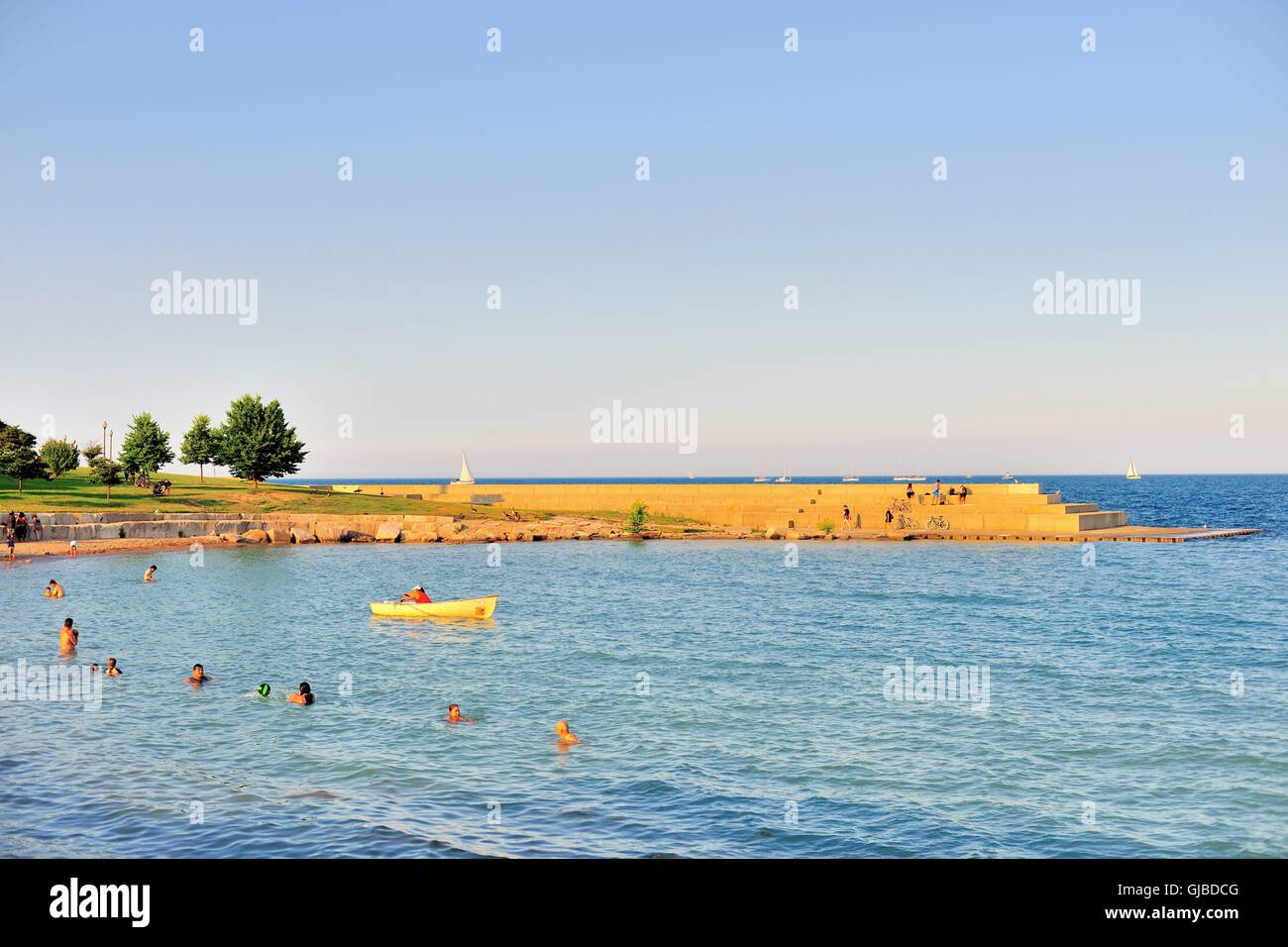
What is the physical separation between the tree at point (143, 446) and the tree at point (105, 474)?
7.56 ft

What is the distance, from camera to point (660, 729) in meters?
25.7

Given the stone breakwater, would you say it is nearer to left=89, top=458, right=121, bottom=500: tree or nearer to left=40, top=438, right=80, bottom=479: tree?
left=89, top=458, right=121, bottom=500: tree

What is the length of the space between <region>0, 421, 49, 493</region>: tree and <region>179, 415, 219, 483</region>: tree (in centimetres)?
1629

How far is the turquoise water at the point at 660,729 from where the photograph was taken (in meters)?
18.2

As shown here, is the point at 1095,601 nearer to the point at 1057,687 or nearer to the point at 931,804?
the point at 1057,687

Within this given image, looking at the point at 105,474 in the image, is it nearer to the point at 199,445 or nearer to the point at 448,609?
the point at 199,445

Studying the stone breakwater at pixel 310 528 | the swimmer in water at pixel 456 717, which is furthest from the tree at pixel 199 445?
the swimmer in water at pixel 456 717

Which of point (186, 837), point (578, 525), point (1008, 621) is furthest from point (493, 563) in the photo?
point (186, 837)

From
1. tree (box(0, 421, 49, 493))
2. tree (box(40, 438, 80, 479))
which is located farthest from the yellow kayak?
tree (box(40, 438, 80, 479))

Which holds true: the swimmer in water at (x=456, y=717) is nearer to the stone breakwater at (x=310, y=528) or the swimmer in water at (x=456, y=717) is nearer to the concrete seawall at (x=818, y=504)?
the stone breakwater at (x=310, y=528)

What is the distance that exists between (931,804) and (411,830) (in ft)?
33.5

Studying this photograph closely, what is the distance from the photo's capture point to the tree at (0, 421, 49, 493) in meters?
81.4

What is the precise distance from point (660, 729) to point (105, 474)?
76.9m
